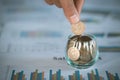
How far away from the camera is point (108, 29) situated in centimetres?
85

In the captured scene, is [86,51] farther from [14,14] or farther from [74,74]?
[14,14]

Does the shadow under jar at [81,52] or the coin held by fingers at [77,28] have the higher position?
the coin held by fingers at [77,28]

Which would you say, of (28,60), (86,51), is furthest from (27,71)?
(86,51)

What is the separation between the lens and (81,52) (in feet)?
2.13

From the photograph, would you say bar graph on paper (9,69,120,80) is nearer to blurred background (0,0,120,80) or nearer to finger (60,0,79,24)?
blurred background (0,0,120,80)

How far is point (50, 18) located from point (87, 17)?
14 centimetres

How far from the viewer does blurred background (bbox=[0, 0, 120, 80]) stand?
675 mm

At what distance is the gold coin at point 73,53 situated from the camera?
64 cm

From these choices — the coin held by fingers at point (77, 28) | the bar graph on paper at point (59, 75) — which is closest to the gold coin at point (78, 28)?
the coin held by fingers at point (77, 28)

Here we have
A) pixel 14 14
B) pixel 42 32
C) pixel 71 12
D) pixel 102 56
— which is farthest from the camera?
pixel 14 14

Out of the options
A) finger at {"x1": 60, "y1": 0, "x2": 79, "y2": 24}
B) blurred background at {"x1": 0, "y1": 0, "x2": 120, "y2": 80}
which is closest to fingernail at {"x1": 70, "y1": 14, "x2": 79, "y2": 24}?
finger at {"x1": 60, "y1": 0, "x2": 79, "y2": 24}

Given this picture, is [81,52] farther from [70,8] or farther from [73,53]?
[70,8]

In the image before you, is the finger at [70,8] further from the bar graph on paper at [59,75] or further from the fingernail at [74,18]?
the bar graph on paper at [59,75]

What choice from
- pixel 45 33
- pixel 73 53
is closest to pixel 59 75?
pixel 73 53
